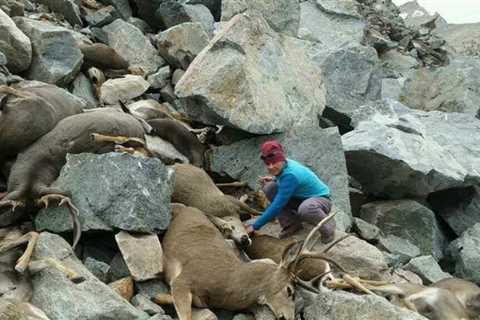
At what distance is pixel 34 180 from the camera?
7.06 meters

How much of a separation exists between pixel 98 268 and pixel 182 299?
2.63 ft

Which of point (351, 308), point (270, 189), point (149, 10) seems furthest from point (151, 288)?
point (149, 10)

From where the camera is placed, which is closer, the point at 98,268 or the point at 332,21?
the point at 98,268

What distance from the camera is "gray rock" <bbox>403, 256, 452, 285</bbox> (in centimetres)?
883

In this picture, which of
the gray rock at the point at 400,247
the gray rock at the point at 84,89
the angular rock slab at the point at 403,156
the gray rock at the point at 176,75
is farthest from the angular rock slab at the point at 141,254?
the gray rock at the point at 176,75

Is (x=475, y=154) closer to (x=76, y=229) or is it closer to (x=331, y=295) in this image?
(x=331, y=295)

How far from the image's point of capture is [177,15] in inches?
579

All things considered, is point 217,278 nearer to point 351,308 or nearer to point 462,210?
point 351,308

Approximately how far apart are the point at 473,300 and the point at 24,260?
4.84m

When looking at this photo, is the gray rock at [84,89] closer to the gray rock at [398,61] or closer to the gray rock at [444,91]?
the gray rock at [444,91]

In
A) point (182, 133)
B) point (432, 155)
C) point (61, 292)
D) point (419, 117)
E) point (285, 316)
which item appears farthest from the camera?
point (419, 117)

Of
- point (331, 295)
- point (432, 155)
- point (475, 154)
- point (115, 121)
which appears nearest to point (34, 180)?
point (115, 121)

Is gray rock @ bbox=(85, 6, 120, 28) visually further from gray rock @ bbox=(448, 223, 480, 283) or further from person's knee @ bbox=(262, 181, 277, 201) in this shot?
gray rock @ bbox=(448, 223, 480, 283)

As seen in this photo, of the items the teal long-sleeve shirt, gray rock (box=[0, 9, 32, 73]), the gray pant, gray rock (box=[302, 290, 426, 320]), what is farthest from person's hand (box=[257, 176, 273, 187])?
gray rock (box=[0, 9, 32, 73])
